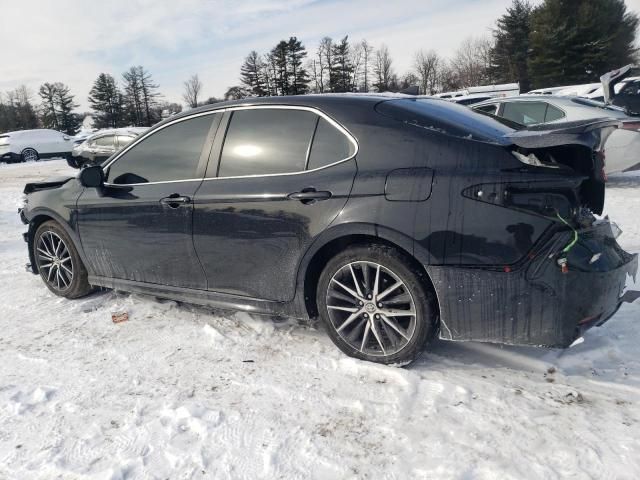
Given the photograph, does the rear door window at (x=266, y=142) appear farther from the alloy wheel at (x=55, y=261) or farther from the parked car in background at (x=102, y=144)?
the parked car in background at (x=102, y=144)

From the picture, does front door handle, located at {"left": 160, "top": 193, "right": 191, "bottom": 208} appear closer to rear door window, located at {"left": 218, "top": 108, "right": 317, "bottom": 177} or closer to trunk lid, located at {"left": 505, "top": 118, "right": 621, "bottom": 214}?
rear door window, located at {"left": 218, "top": 108, "right": 317, "bottom": 177}

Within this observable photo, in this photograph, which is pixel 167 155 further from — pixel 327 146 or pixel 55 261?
pixel 55 261

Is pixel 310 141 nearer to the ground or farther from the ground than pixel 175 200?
farther from the ground

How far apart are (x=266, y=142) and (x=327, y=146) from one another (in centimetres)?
49

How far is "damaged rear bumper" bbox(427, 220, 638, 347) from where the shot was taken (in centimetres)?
264

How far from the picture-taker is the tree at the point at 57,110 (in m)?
68.1

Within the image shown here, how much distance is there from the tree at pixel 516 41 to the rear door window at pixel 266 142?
165 feet

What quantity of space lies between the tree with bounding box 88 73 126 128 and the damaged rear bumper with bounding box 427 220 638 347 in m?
73.4

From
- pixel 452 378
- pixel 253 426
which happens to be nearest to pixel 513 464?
pixel 452 378

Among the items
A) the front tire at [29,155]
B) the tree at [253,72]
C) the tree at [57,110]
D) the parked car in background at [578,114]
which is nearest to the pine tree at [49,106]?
the tree at [57,110]

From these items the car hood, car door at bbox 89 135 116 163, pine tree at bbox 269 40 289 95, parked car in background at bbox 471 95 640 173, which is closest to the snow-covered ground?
the car hood

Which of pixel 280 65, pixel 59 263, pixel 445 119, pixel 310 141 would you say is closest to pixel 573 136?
pixel 445 119

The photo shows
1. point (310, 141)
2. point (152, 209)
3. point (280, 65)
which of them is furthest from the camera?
point (280, 65)

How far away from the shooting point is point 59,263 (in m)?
4.68
